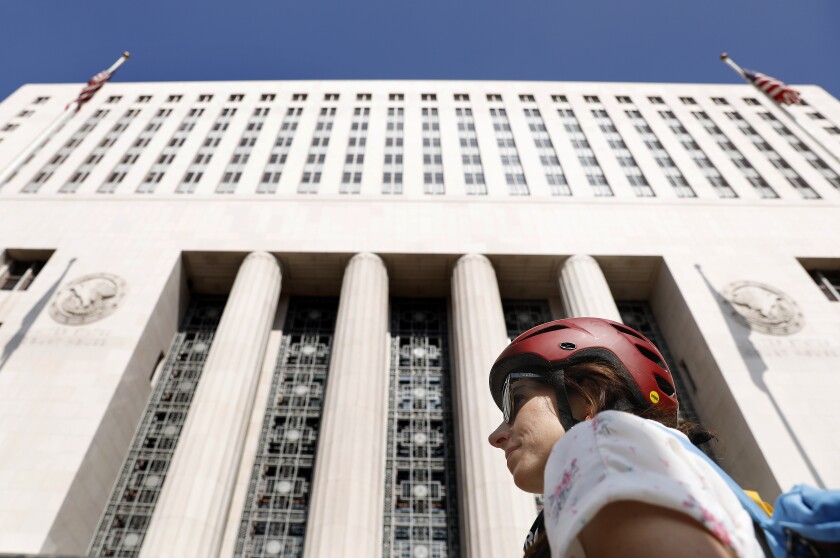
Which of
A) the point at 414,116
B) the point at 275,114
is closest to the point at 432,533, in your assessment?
the point at 414,116

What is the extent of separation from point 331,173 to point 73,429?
17.6 meters

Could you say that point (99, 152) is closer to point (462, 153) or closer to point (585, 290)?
point (462, 153)

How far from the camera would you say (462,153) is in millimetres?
31344

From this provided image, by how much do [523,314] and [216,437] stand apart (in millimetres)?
15006

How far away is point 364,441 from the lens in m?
17.1

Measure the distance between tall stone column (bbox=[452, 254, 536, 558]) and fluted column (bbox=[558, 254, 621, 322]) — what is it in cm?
314

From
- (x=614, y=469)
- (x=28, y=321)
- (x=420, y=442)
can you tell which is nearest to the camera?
(x=614, y=469)

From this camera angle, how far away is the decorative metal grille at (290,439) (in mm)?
18156

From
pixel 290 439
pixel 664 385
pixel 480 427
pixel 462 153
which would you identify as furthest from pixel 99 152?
pixel 664 385

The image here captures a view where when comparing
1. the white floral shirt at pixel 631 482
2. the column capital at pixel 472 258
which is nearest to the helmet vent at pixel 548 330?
the white floral shirt at pixel 631 482

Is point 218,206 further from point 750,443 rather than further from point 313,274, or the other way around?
point 750,443

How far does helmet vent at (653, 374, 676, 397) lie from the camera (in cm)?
295

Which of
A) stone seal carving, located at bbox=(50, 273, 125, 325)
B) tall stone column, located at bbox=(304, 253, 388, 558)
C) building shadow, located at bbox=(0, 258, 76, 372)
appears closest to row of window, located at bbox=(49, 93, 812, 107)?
tall stone column, located at bbox=(304, 253, 388, 558)

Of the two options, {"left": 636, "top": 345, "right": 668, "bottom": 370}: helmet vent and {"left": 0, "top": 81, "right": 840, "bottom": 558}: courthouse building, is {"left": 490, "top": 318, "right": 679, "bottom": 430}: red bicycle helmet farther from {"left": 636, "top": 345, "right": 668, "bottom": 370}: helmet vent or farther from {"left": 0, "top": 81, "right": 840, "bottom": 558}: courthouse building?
{"left": 0, "top": 81, "right": 840, "bottom": 558}: courthouse building
